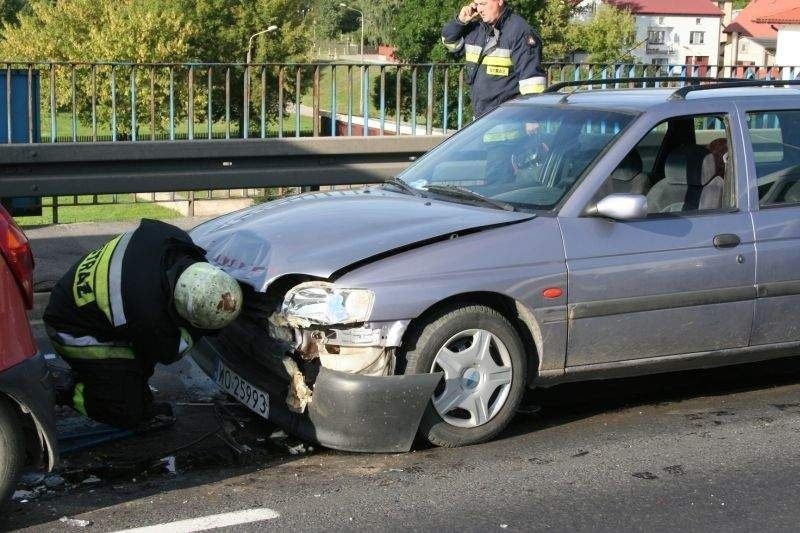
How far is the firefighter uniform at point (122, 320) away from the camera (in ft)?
15.7

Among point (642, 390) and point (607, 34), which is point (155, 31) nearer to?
point (607, 34)

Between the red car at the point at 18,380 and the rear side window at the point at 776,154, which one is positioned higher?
the rear side window at the point at 776,154

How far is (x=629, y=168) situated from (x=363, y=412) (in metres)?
1.93

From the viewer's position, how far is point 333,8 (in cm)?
10825

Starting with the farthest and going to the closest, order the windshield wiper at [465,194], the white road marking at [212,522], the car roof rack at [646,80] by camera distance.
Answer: the car roof rack at [646,80], the windshield wiper at [465,194], the white road marking at [212,522]

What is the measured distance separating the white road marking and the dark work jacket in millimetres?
876

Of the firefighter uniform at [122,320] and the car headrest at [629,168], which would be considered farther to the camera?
the car headrest at [629,168]

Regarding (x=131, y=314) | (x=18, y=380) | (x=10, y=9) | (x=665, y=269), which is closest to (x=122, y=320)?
(x=131, y=314)

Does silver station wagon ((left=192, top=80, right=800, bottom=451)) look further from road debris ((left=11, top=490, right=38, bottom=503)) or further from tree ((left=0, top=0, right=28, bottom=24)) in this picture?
tree ((left=0, top=0, right=28, bottom=24))

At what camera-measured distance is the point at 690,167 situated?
5992mm

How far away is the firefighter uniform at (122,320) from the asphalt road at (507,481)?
262mm

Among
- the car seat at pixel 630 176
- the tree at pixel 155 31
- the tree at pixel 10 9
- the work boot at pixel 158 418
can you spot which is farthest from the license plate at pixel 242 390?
the tree at pixel 10 9

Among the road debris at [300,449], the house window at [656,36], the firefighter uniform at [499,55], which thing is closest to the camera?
the road debris at [300,449]

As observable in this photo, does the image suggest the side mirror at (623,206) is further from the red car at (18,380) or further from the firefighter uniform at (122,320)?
the red car at (18,380)
